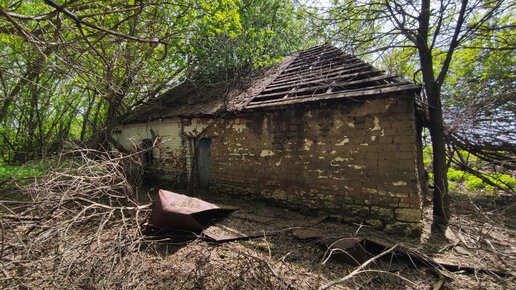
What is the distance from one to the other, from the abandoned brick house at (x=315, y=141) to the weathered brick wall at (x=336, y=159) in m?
0.02

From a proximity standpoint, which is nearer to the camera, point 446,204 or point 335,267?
point 335,267

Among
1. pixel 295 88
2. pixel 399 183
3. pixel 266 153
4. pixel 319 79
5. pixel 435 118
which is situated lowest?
pixel 399 183

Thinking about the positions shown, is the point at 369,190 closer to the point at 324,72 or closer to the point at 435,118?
the point at 435,118

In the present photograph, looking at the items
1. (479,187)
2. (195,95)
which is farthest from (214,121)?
(479,187)

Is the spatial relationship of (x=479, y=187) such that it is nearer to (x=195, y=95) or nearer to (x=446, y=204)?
(x=446, y=204)

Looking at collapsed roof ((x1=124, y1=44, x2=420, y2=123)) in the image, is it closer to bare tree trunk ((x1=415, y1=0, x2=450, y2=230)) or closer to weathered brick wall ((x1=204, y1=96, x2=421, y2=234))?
weathered brick wall ((x1=204, y1=96, x2=421, y2=234))

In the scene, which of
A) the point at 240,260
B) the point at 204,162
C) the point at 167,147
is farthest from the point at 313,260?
the point at 167,147

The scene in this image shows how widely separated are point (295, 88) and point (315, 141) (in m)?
1.69

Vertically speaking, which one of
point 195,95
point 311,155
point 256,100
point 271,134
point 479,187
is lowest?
point 479,187

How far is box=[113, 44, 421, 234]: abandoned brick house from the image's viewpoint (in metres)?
4.25

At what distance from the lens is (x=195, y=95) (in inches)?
352

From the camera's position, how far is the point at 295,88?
5.92m

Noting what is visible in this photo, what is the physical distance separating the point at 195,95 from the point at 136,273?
Result: 7348 millimetres

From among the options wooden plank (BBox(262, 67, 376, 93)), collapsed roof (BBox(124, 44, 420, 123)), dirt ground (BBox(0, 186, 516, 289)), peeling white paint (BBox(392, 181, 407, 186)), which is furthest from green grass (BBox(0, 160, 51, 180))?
peeling white paint (BBox(392, 181, 407, 186))
